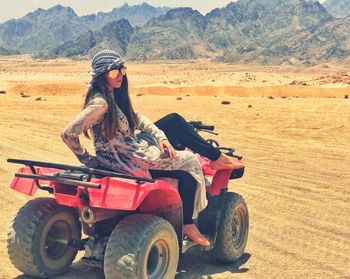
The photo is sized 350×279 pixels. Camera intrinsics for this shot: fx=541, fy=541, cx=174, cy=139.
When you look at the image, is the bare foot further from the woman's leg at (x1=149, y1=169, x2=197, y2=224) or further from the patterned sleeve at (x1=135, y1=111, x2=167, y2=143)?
the patterned sleeve at (x1=135, y1=111, x2=167, y2=143)

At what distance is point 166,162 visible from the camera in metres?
4.53

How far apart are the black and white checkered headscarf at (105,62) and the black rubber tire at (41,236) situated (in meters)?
1.20

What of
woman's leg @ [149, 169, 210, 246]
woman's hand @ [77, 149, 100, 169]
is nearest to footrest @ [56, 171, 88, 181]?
woman's hand @ [77, 149, 100, 169]

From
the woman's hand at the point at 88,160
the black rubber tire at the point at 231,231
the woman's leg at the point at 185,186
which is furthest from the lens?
the black rubber tire at the point at 231,231

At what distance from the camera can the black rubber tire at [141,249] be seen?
391cm

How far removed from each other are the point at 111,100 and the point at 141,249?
1.21 metres

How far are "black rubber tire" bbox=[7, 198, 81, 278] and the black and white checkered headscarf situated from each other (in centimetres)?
120

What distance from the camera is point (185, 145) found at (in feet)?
15.9

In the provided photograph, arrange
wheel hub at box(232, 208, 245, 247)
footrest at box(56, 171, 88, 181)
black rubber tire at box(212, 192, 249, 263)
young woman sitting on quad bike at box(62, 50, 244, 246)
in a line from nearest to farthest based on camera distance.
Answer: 1. footrest at box(56, 171, 88, 181)
2. young woman sitting on quad bike at box(62, 50, 244, 246)
3. black rubber tire at box(212, 192, 249, 263)
4. wheel hub at box(232, 208, 245, 247)

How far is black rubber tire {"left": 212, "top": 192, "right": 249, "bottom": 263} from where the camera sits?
5.28m

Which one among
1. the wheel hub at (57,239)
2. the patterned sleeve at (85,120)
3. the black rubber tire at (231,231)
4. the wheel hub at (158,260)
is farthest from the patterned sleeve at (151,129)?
the black rubber tire at (231,231)

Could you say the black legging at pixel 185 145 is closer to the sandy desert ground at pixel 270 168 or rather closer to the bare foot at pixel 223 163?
the bare foot at pixel 223 163

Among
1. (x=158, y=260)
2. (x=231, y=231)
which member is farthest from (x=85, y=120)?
(x=231, y=231)

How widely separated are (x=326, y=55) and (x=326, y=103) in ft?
344
